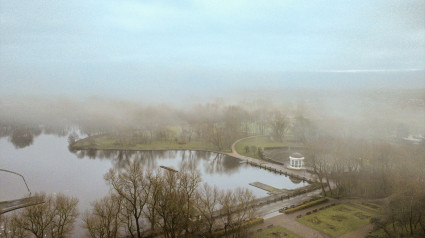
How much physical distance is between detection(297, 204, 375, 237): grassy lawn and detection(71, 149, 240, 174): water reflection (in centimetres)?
1409

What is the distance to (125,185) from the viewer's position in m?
16.4

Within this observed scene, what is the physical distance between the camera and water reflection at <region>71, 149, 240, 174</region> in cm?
3525

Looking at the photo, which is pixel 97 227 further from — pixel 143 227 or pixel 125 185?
pixel 143 227

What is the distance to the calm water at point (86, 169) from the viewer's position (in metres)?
27.3

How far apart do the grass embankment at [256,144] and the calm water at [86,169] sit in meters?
3.54

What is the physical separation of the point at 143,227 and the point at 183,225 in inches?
147

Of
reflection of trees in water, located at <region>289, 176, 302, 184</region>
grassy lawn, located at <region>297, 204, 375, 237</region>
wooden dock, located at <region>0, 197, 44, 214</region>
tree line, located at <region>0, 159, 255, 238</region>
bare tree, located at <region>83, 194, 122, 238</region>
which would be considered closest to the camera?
bare tree, located at <region>83, 194, 122, 238</region>

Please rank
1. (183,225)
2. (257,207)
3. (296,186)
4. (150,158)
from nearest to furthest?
(183,225) → (257,207) → (296,186) → (150,158)

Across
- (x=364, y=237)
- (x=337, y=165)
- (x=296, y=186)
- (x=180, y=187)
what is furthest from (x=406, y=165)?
(x=180, y=187)

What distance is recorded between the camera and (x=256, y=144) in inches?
1833

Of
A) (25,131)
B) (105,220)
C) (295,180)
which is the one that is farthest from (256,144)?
(25,131)

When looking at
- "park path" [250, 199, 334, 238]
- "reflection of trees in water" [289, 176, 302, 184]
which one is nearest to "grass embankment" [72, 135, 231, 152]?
"reflection of trees in water" [289, 176, 302, 184]

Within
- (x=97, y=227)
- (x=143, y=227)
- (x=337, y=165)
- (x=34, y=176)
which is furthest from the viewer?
(x=34, y=176)

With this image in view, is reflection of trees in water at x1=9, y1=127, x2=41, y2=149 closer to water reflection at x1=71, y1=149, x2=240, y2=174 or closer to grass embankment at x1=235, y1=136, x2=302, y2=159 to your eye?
water reflection at x1=71, y1=149, x2=240, y2=174
